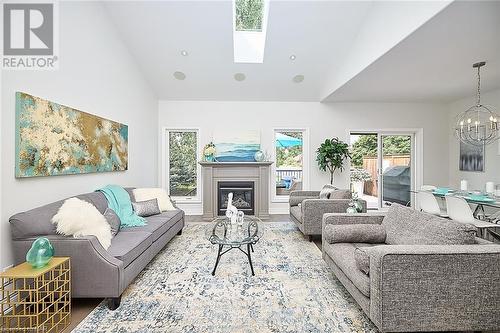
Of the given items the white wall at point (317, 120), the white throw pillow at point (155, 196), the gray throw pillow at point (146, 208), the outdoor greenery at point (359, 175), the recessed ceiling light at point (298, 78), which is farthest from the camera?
the outdoor greenery at point (359, 175)

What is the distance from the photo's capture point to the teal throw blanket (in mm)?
3729

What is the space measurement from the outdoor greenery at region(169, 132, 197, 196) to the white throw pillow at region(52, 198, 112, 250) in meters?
3.98

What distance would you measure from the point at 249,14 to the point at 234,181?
340 cm

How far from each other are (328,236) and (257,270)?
921 mm

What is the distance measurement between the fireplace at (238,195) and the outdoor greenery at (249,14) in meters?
3.21

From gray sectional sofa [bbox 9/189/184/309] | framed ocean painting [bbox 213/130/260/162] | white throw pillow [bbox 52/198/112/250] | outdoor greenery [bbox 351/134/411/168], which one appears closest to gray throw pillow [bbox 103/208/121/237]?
white throw pillow [bbox 52/198/112/250]

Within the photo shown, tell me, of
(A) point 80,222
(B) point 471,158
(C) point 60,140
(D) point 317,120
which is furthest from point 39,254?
(B) point 471,158

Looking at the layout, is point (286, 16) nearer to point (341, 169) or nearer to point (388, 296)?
point (341, 169)

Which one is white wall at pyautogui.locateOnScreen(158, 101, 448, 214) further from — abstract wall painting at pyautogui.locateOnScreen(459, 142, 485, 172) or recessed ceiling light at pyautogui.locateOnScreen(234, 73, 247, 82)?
recessed ceiling light at pyautogui.locateOnScreen(234, 73, 247, 82)

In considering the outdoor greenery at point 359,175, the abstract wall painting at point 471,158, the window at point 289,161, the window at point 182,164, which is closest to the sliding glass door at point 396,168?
the outdoor greenery at point 359,175

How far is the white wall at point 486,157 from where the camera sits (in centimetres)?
552

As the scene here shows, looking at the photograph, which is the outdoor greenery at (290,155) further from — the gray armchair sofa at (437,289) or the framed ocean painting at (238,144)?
the gray armchair sofa at (437,289)

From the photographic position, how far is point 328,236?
3061 mm

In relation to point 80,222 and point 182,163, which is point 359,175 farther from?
point 80,222
